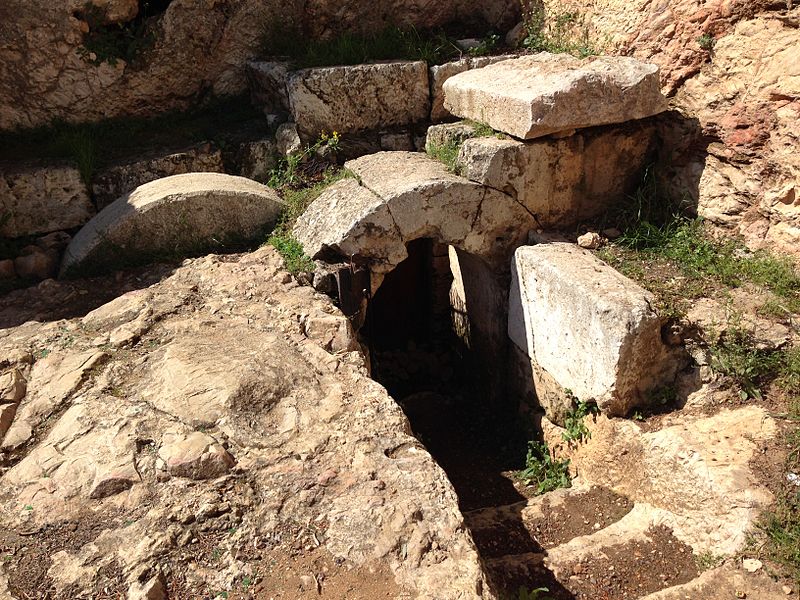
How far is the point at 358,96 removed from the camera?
18.8 feet

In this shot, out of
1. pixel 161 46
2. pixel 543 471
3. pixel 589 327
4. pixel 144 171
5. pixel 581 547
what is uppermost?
pixel 161 46

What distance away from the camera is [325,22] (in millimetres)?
6379

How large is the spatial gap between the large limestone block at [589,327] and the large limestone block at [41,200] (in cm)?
347

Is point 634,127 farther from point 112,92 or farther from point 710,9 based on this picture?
point 112,92

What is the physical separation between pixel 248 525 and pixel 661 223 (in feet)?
12.1

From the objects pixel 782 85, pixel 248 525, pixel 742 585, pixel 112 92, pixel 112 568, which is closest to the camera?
pixel 112 568

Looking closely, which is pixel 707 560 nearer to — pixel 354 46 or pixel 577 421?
pixel 577 421

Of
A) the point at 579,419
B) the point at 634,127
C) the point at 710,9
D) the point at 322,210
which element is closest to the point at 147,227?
the point at 322,210

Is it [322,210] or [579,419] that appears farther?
[322,210]

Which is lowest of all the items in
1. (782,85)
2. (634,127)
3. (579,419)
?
(579,419)

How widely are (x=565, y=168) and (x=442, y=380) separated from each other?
107 inches

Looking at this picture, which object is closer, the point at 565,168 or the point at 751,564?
the point at 751,564

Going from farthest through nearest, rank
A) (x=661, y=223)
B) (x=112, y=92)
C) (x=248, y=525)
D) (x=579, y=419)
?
(x=112, y=92) < (x=661, y=223) < (x=579, y=419) < (x=248, y=525)

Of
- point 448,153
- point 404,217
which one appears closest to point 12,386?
point 404,217
